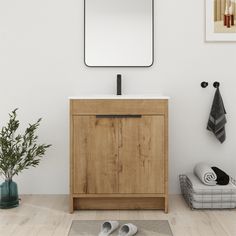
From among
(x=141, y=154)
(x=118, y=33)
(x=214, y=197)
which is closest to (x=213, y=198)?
(x=214, y=197)

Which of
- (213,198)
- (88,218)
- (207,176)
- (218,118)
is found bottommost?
(88,218)

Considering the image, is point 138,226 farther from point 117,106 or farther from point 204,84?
point 204,84

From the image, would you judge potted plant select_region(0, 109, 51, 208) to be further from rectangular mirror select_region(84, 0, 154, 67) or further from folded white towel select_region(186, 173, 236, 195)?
folded white towel select_region(186, 173, 236, 195)

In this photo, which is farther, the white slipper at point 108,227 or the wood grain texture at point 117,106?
the wood grain texture at point 117,106

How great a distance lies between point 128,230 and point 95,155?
68cm

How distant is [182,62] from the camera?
3670mm

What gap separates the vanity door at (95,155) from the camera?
125 inches

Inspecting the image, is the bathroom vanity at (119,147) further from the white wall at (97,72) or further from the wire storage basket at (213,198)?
the white wall at (97,72)

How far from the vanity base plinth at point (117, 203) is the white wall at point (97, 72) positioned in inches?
19.6

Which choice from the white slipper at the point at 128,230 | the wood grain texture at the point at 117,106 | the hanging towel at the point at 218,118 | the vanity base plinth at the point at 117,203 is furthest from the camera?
the hanging towel at the point at 218,118

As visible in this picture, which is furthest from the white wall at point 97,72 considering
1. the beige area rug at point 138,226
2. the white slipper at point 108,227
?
the white slipper at point 108,227

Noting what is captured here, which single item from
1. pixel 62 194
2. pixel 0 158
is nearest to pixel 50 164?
pixel 62 194

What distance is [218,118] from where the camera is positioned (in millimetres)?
3596

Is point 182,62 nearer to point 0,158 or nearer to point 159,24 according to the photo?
point 159,24
